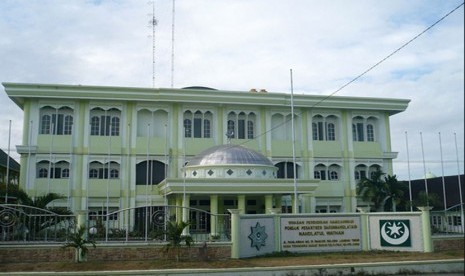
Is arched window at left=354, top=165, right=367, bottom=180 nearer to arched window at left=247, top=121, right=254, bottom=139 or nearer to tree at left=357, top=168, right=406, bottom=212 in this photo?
tree at left=357, top=168, right=406, bottom=212

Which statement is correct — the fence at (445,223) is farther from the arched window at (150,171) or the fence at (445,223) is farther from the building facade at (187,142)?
the arched window at (150,171)

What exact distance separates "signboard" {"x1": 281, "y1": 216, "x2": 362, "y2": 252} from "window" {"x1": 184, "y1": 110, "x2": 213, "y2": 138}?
56.3 feet

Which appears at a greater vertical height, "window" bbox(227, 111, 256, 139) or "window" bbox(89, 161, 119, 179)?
"window" bbox(227, 111, 256, 139)

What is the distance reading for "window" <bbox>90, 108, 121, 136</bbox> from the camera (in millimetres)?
33469

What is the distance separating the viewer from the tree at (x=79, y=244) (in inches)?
620

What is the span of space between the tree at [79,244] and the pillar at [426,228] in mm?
12186

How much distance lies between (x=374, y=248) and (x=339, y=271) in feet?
16.7

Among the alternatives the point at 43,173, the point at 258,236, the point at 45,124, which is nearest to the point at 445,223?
the point at 258,236

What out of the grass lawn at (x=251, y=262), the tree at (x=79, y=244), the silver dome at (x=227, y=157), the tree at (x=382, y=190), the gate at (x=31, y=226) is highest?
the silver dome at (x=227, y=157)

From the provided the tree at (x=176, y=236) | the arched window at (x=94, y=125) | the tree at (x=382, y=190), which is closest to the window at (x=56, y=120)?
the arched window at (x=94, y=125)

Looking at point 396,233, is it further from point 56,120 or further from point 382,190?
point 56,120

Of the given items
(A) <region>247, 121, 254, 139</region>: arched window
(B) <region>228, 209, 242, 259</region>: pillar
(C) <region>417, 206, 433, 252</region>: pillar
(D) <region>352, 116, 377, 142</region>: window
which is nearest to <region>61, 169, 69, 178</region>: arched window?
(A) <region>247, 121, 254, 139</region>: arched window

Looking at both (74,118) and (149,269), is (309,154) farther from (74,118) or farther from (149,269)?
(149,269)

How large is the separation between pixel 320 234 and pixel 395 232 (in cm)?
293
